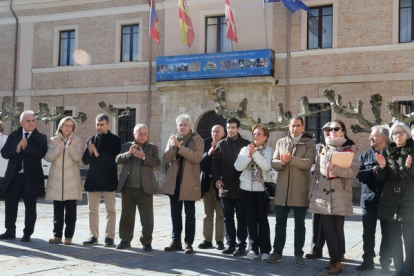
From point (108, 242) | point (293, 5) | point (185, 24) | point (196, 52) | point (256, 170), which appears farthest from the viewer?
point (196, 52)

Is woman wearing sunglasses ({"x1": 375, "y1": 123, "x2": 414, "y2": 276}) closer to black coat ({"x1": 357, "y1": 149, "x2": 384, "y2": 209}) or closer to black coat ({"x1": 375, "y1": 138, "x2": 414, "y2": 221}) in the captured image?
black coat ({"x1": 375, "y1": 138, "x2": 414, "y2": 221})

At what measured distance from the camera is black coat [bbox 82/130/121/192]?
7758 millimetres

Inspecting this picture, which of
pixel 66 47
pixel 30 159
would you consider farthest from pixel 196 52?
pixel 30 159

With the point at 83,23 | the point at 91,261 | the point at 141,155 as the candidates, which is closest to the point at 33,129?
the point at 141,155

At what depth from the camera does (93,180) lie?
7.79m

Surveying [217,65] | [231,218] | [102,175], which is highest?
[217,65]

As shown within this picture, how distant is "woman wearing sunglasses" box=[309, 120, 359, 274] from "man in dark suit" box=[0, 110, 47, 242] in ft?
13.7

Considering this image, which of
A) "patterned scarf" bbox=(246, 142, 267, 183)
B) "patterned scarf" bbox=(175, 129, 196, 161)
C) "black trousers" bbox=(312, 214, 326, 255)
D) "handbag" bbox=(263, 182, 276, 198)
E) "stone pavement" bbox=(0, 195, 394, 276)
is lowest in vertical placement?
"stone pavement" bbox=(0, 195, 394, 276)

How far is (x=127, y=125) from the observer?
71.8 ft

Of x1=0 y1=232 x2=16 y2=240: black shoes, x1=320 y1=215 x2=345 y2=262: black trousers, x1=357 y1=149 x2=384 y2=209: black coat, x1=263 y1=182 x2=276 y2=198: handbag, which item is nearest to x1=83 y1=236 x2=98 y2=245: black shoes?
x1=0 y1=232 x2=16 y2=240: black shoes

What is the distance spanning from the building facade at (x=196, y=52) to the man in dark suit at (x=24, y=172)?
11.9 meters

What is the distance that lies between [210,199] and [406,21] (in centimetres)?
1280

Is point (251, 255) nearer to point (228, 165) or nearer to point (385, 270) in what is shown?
point (228, 165)

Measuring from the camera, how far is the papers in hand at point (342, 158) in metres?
6.05
